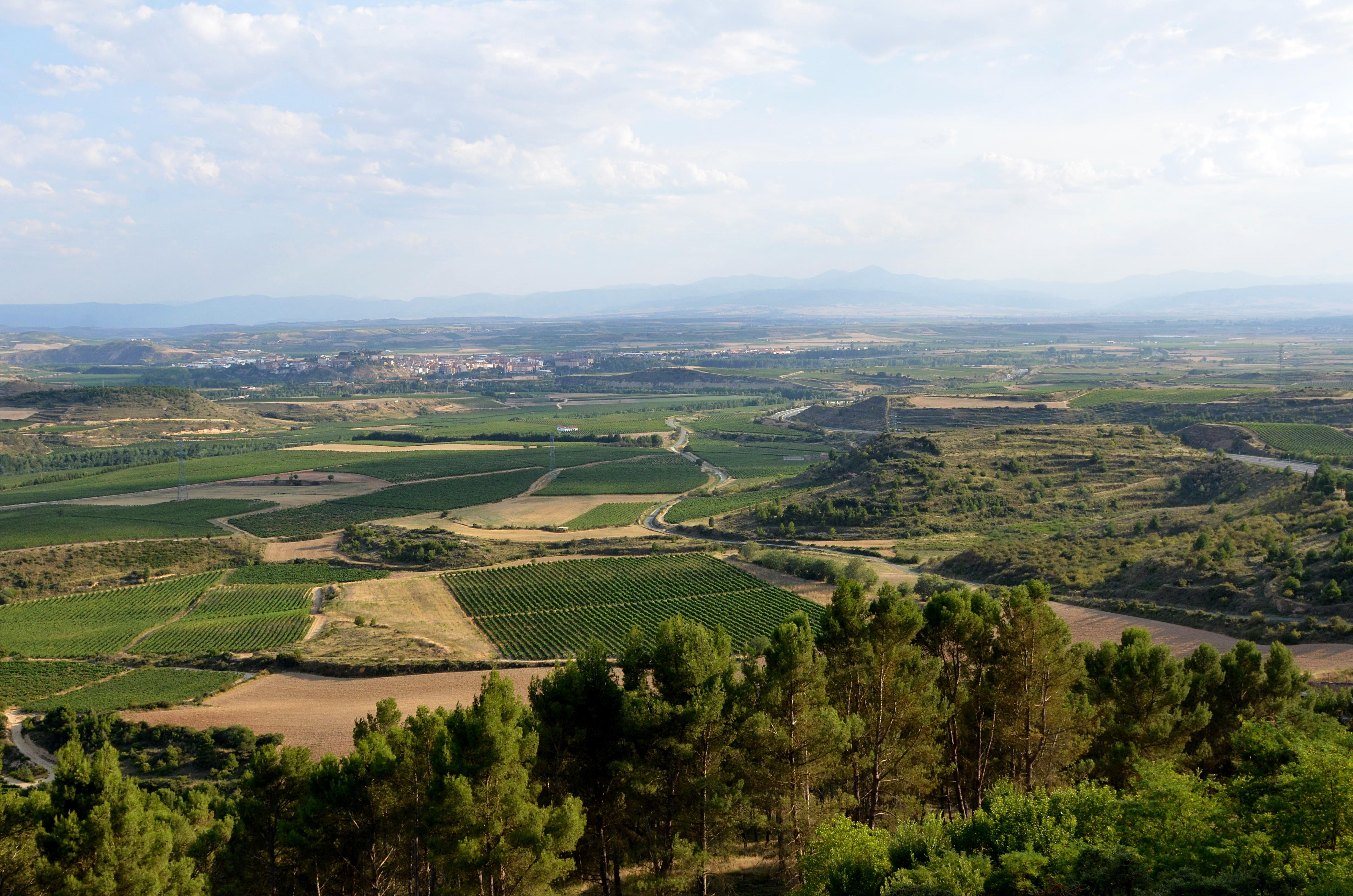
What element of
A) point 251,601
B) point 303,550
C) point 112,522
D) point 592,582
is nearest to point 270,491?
point 112,522

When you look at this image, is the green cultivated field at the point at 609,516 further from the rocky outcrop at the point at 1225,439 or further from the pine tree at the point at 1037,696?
the pine tree at the point at 1037,696

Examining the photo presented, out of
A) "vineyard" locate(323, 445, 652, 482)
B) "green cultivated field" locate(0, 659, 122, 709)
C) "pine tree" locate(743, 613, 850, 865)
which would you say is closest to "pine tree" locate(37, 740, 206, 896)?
"pine tree" locate(743, 613, 850, 865)

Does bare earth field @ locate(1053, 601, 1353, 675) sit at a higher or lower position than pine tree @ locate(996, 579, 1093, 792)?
lower

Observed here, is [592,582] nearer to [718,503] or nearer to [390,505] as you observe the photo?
[718,503]

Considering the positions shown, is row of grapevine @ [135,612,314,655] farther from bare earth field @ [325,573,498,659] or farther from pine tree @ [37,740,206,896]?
pine tree @ [37,740,206,896]

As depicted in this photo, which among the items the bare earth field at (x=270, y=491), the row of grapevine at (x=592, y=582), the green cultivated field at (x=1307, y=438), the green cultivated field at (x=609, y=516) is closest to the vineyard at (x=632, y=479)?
the green cultivated field at (x=609, y=516)
